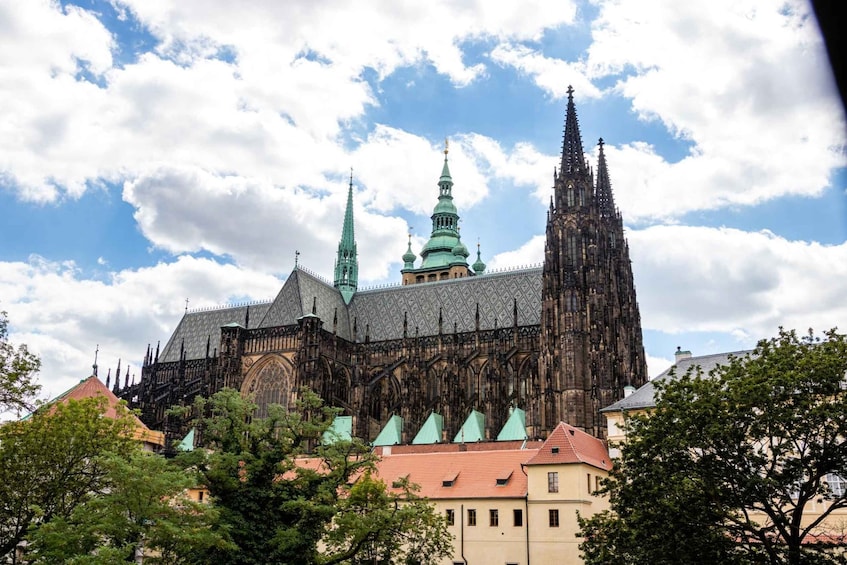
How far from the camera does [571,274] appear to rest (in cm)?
6825

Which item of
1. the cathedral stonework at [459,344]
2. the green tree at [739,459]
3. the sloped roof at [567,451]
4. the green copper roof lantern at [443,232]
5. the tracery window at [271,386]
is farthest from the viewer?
the green copper roof lantern at [443,232]

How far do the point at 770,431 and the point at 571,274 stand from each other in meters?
44.3

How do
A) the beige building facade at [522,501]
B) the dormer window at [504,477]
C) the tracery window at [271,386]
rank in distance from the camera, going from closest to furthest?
the beige building facade at [522,501], the dormer window at [504,477], the tracery window at [271,386]

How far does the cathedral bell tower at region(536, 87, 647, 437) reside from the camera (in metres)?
63.9

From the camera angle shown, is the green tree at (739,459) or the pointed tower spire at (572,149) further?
the pointed tower spire at (572,149)

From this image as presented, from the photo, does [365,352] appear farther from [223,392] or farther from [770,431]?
[770,431]

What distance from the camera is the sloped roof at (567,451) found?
44906mm

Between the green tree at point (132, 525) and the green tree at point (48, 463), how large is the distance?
6.59 ft

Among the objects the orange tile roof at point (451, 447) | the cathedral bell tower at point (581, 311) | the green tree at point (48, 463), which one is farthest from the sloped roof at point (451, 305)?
the green tree at point (48, 463)

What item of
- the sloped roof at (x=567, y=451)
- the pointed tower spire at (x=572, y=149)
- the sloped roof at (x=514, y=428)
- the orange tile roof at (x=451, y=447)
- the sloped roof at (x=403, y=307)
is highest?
the pointed tower spire at (x=572, y=149)

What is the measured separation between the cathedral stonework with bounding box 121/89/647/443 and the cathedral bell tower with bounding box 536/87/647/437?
110mm

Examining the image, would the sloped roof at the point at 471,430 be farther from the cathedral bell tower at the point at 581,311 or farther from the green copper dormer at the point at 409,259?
the green copper dormer at the point at 409,259

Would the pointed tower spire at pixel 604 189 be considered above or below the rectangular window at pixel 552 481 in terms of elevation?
above

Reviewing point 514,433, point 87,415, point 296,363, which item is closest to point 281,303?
point 296,363
